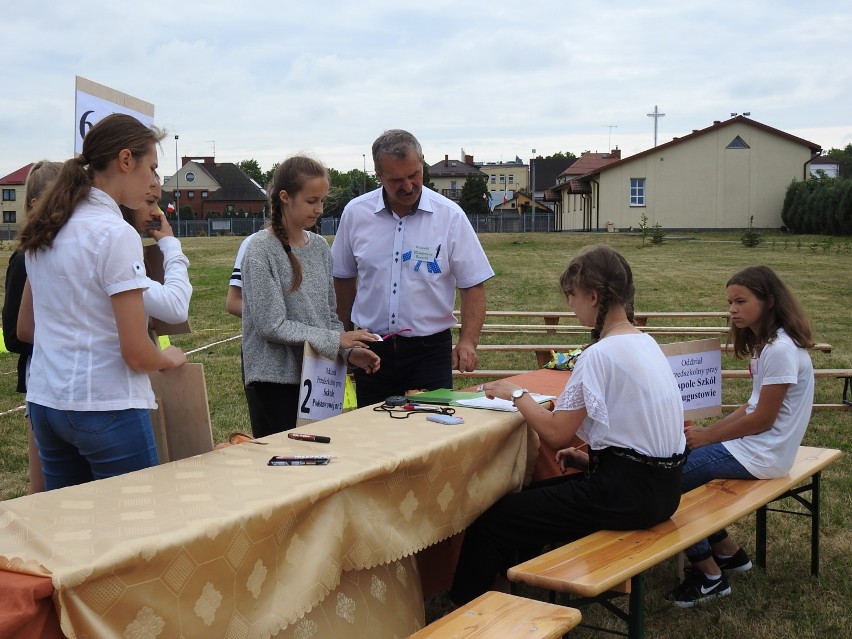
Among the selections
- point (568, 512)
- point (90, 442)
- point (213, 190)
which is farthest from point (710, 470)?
point (213, 190)

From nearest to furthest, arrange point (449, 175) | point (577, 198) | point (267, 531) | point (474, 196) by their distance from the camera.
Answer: point (267, 531), point (577, 198), point (474, 196), point (449, 175)

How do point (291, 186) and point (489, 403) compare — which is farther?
point (489, 403)

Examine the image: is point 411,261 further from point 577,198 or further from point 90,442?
point 577,198

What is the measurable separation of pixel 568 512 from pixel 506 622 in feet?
2.52

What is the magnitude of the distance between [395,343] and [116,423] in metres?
1.81

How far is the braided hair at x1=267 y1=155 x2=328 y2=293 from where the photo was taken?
3512 mm

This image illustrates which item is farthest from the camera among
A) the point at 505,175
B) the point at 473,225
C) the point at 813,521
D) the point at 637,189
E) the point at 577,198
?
the point at 505,175

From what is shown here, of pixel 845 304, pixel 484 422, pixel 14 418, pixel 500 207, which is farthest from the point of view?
pixel 500 207

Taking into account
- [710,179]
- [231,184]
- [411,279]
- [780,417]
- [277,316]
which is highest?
[231,184]

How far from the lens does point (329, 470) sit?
8.57 feet

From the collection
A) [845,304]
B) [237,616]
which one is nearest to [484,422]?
[237,616]

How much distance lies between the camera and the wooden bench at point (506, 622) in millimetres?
2420

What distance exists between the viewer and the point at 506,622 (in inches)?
98.6

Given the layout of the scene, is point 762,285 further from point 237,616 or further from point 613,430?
point 237,616
